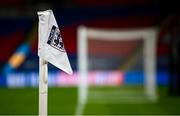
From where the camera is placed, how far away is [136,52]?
17.4m

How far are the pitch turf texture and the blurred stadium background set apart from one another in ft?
0.11

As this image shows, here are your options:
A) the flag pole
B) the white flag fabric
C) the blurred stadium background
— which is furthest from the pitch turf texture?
the white flag fabric

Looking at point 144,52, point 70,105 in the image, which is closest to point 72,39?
point 144,52

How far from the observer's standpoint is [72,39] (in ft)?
76.4

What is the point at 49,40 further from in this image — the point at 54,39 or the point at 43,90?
the point at 43,90

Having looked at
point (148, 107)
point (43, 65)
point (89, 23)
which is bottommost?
point (148, 107)

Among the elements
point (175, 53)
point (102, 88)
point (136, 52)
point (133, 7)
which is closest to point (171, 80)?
point (175, 53)

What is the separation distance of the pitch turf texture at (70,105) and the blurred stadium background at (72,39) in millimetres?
35

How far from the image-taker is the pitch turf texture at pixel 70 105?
12.6 metres

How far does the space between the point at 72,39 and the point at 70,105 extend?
978 cm

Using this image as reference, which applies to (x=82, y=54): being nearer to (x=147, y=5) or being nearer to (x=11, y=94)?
(x=11, y=94)

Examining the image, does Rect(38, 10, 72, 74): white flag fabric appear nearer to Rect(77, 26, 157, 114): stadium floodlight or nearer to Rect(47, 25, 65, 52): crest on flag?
Rect(47, 25, 65, 52): crest on flag

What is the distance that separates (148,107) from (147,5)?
10.5 m

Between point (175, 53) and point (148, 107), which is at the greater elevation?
point (175, 53)
